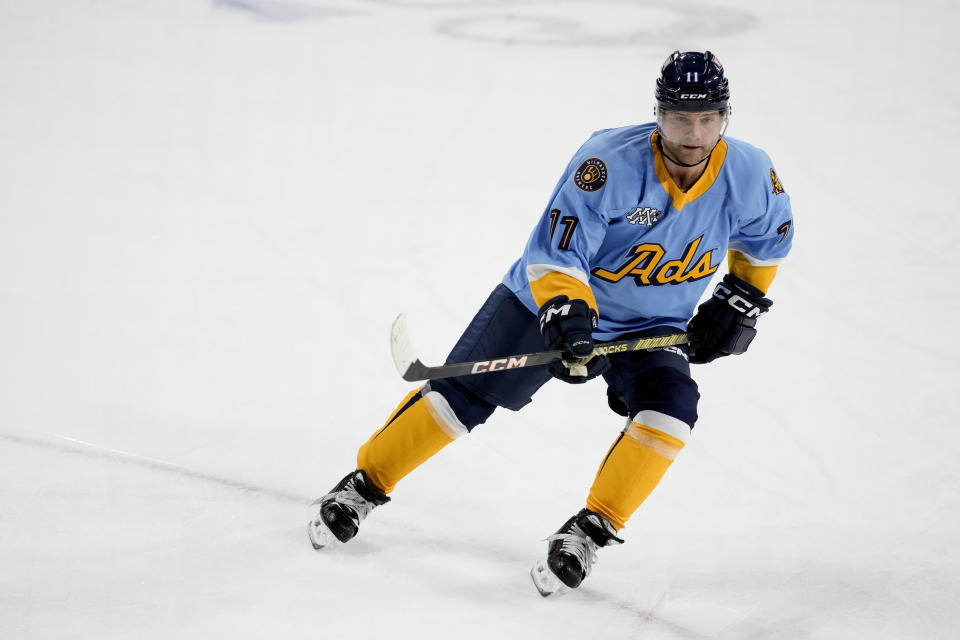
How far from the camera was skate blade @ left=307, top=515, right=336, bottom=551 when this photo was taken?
239cm

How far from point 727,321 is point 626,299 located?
278mm

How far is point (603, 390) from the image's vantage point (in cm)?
333

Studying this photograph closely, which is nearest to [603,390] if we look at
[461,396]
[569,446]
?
[569,446]

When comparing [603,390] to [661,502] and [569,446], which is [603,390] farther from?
[661,502]

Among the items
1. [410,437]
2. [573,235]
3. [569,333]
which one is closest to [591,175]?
[573,235]

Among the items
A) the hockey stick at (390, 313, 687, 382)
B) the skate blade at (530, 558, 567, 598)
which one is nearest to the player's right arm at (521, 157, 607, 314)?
the hockey stick at (390, 313, 687, 382)

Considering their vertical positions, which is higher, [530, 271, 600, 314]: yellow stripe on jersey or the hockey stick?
[530, 271, 600, 314]: yellow stripe on jersey

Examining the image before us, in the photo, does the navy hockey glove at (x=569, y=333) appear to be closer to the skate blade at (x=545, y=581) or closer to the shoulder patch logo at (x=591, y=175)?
the shoulder patch logo at (x=591, y=175)

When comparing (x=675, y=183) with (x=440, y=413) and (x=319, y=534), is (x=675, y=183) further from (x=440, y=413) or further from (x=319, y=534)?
(x=319, y=534)

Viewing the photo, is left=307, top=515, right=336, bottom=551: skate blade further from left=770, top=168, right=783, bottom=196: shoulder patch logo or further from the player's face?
left=770, top=168, right=783, bottom=196: shoulder patch logo

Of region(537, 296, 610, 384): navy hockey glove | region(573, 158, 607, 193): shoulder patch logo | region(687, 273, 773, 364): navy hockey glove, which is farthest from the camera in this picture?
region(687, 273, 773, 364): navy hockey glove

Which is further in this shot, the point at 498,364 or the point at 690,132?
the point at 498,364

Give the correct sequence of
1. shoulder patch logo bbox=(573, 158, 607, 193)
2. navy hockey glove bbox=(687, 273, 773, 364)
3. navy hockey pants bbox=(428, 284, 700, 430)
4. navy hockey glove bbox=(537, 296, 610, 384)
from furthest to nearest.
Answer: navy hockey glove bbox=(687, 273, 773, 364) < navy hockey pants bbox=(428, 284, 700, 430) < shoulder patch logo bbox=(573, 158, 607, 193) < navy hockey glove bbox=(537, 296, 610, 384)

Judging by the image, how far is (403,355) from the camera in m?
2.28
